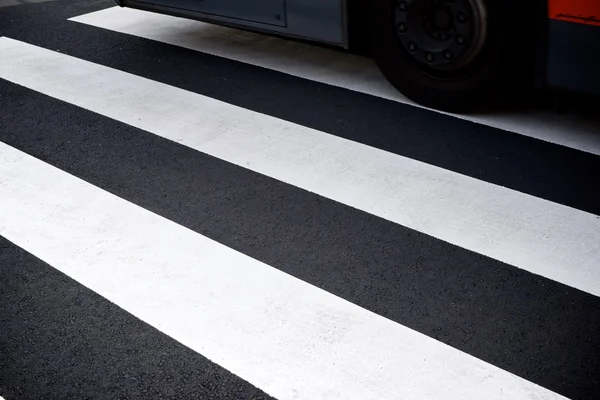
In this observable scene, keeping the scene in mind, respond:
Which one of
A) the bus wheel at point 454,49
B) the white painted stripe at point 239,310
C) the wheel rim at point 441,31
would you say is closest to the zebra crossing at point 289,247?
the white painted stripe at point 239,310

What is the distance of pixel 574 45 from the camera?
12.0ft

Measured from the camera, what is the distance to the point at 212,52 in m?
5.57

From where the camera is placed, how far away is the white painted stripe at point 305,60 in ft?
13.5

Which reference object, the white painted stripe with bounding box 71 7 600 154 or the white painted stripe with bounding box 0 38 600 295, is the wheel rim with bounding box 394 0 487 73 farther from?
the white painted stripe with bounding box 0 38 600 295

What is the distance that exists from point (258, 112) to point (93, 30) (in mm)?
2334

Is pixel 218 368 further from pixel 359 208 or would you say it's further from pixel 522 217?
pixel 522 217

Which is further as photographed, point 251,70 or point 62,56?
point 62,56

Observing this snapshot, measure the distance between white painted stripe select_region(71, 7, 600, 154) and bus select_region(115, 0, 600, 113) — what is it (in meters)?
0.17

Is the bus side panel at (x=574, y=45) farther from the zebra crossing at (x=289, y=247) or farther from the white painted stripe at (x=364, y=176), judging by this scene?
the white painted stripe at (x=364, y=176)

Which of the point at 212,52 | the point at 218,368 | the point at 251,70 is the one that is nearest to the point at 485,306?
the point at 218,368

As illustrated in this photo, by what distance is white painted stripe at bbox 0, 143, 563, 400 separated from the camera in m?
2.47

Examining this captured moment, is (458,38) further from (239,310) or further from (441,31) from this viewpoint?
(239,310)

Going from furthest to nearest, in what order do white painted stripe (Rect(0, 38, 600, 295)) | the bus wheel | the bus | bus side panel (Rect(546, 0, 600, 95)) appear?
the bus wheel < the bus < bus side panel (Rect(546, 0, 600, 95)) < white painted stripe (Rect(0, 38, 600, 295))

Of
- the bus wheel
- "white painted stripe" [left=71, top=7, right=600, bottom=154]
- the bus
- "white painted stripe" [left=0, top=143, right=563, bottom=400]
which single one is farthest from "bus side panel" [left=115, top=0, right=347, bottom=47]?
"white painted stripe" [left=0, top=143, right=563, bottom=400]
